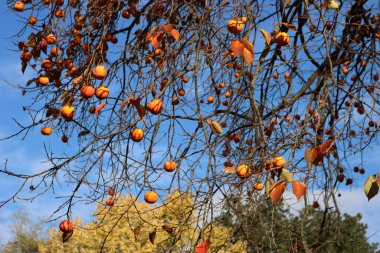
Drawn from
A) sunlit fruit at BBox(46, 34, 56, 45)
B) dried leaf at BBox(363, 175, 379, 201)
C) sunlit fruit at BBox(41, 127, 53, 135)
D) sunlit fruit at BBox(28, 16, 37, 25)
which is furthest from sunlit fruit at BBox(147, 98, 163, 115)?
sunlit fruit at BBox(28, 16, 37, 25)

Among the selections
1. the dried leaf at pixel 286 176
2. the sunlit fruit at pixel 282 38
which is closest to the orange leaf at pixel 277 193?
the dried leaf at pixel 286 176

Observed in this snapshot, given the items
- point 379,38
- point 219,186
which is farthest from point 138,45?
point 379,38

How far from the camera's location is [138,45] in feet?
10.6

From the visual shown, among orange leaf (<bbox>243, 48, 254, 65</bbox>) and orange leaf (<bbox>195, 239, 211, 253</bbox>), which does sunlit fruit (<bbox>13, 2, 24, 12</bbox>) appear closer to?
orange leaf (<bbox>243, 48, 254, 65</bbox>)

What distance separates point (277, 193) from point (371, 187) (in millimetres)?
332

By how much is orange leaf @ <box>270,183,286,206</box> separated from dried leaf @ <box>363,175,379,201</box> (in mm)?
288

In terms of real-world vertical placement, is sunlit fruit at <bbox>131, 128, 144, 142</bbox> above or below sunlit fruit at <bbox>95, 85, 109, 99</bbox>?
below

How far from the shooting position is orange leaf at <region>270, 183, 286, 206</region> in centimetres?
173

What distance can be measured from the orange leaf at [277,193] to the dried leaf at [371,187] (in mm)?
288

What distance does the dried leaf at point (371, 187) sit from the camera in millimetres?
1775

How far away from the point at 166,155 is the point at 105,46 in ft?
2.80

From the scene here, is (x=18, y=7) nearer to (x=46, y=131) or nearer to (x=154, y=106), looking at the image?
(x=46, y=131)

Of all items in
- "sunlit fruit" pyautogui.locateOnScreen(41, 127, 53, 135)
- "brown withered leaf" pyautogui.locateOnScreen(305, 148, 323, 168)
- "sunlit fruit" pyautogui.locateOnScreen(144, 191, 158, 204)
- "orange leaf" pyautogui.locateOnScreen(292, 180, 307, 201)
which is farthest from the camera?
"sunlit fruit" pyautogui.locateOnScreen(41, 127, 53, 135)

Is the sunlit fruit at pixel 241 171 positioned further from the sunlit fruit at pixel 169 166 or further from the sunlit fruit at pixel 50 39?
the sunlit fruit at pixel 50 39
